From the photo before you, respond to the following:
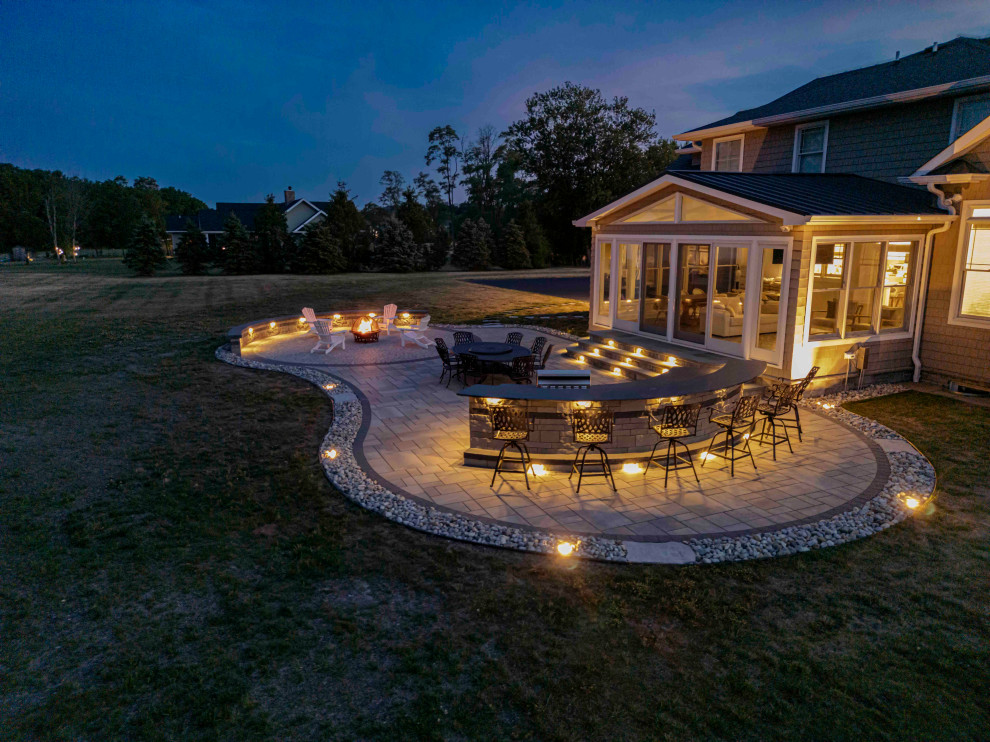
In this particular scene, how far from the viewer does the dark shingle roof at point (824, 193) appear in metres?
→ 10.5

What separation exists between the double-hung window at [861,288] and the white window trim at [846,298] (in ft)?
0.07

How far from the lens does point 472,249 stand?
4691cm

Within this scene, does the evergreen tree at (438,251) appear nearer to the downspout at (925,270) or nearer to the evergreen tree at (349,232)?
the evergreen tree at (349,232)

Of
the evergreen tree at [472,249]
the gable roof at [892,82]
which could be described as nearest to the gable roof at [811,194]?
the gable roof at [892,82]

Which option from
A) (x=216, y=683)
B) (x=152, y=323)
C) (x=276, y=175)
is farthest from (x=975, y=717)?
(x=276, y=175)

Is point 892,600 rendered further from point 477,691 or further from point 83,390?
point 83,390

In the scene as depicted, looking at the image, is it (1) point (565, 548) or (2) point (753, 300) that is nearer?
(1) point (565, 548)

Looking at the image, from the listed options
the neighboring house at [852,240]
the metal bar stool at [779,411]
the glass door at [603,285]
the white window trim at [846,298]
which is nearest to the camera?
the metal bar stool at [779,411]

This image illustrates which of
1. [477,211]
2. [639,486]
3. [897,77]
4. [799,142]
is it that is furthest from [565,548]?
[477,211]

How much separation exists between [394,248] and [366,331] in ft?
91.3

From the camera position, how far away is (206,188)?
577ft

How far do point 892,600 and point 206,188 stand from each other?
200 metres

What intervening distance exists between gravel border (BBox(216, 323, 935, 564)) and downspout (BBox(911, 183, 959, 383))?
3.75 m

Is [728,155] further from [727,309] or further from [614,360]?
[614,360]
